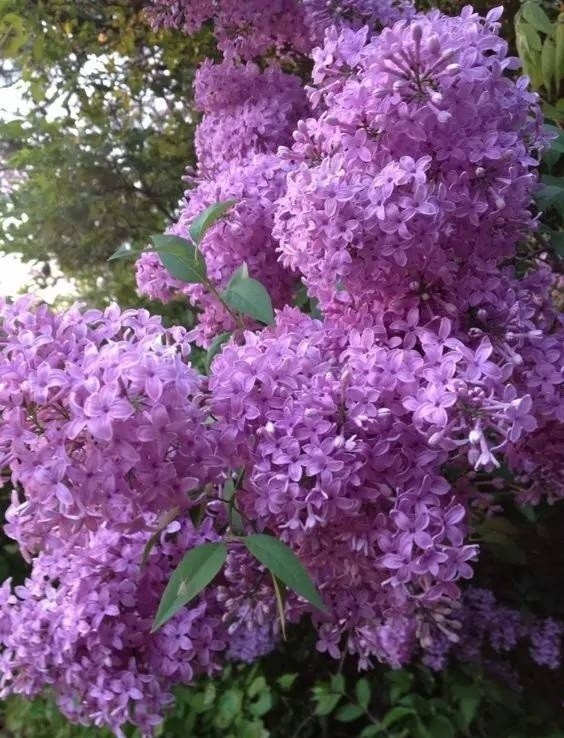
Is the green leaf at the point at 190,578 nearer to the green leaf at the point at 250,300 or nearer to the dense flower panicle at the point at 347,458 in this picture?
the dense flower panicle at the point at 347,458

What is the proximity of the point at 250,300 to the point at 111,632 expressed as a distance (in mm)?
419

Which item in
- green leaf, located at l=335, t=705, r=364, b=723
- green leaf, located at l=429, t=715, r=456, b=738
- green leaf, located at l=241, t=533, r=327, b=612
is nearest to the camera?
green leaf, located at l=241, t=533, r=327, b=612

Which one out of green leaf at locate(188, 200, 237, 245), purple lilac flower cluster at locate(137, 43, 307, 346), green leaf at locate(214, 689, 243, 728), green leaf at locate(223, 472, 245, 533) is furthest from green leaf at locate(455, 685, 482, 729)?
green leaf at locate(188, 200, 237, 245)

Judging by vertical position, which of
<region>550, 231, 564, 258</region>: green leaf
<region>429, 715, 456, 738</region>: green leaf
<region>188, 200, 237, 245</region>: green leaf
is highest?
<region>188, 200, 237, 245</region>: green leaf

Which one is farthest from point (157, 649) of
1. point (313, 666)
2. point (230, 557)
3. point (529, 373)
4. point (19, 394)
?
point (313, 666)

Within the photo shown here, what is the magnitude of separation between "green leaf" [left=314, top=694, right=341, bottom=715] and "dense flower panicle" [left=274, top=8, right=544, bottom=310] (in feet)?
4.53

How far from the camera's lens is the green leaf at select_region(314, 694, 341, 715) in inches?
79.1

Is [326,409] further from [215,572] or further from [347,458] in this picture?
[215,572]

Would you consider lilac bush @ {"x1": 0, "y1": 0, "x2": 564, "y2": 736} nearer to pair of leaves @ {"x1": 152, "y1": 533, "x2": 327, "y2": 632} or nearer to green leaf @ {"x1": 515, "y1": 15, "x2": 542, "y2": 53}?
pair of leaves @ {"x1": 152, "y1": 533, "x2": 327, "y2": 632}

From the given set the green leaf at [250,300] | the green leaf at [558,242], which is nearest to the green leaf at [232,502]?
the green leaf at [250,300]

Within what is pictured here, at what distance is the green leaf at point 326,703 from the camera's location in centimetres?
201

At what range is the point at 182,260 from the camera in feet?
3.22

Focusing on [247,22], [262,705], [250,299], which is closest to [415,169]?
[250,299]

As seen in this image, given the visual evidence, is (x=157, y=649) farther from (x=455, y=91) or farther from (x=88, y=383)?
(x=455, y=91)
